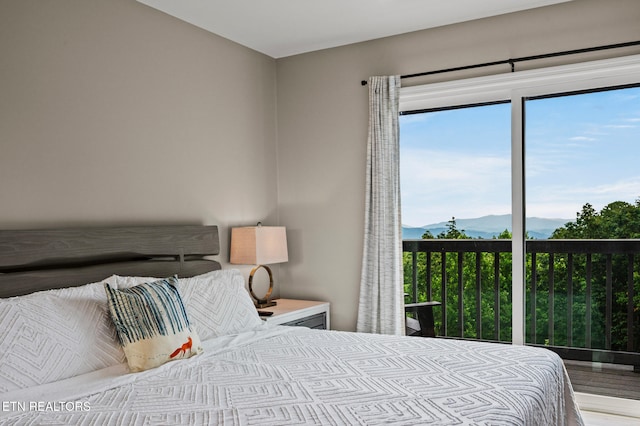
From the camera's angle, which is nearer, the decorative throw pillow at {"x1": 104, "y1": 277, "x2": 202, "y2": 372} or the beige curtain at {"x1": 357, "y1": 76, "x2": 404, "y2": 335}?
the decorative throw pillow at {"x1": 104, "y1": 277, "x2": 202, "y2": 372}

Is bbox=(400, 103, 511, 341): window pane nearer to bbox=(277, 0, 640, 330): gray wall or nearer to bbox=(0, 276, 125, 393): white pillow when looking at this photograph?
bbox=(277, 0, 640, 330): gray wall

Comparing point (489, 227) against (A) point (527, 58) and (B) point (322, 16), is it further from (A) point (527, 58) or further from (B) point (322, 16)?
(B) point (322, 16)

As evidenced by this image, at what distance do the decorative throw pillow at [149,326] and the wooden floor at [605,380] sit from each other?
2504 millimetres

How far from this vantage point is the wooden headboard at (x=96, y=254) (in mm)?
2502

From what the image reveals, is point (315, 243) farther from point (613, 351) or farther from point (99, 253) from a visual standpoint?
point (613, 351)

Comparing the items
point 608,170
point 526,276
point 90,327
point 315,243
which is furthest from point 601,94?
point 90,327

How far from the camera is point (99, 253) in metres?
2.88

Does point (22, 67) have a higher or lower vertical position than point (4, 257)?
higher

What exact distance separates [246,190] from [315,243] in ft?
2.29

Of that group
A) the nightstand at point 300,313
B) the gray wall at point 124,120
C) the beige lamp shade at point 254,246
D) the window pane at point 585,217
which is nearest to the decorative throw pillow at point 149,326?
the gray wall at point 124,120

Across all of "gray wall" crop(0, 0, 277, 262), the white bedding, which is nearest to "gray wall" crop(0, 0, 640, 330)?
"gray wall" crop(0, 0, 277, 262)

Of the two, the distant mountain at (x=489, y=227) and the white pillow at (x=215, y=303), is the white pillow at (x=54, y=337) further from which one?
the distant mountain at (x=489, y=227)

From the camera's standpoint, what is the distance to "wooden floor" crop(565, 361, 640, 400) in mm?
3418

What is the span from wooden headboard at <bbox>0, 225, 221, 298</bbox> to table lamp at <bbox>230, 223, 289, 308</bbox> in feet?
0.60
